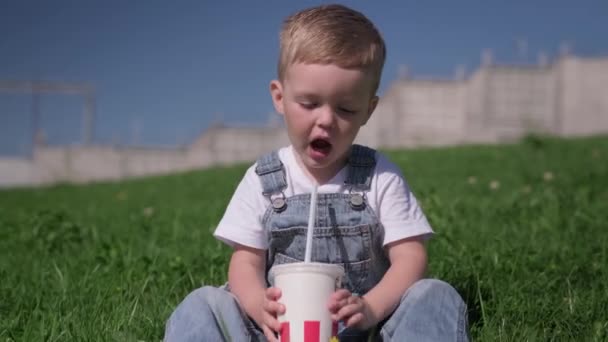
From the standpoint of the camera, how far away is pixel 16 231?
15.4 feet

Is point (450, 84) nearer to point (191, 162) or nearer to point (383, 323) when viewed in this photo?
point (191, 162)

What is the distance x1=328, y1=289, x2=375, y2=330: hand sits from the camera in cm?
167

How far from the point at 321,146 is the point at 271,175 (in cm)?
21

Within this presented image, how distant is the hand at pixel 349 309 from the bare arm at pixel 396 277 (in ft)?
0.09

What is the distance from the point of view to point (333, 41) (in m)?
1.96

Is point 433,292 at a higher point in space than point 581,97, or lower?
lower

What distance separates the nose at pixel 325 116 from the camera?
1.98 meters

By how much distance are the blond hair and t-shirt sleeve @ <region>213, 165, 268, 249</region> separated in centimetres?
37

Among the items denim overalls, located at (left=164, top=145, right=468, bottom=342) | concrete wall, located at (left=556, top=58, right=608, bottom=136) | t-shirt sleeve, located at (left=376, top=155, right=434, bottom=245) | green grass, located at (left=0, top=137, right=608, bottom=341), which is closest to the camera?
denim overalls, located at (left=164, top=145, right=468, bottom=342)

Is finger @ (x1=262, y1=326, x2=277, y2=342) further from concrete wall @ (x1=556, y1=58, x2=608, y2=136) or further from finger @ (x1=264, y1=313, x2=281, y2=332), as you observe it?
concrete wall @ (x1=556, y1=58, x2=608, y2=136)

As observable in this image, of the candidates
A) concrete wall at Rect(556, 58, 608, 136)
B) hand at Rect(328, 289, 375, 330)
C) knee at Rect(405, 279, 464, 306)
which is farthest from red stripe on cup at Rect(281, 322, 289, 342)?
concrete wall at Rect(556, 58, 608, 136)

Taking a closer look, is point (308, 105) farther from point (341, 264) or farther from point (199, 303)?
point (199, 303)

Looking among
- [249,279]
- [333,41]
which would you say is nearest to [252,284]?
[249,279]

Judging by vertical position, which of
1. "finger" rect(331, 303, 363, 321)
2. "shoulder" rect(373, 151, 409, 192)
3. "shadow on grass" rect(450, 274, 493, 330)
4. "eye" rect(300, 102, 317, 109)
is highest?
"eye" rect(300, 102, 317, 109)
